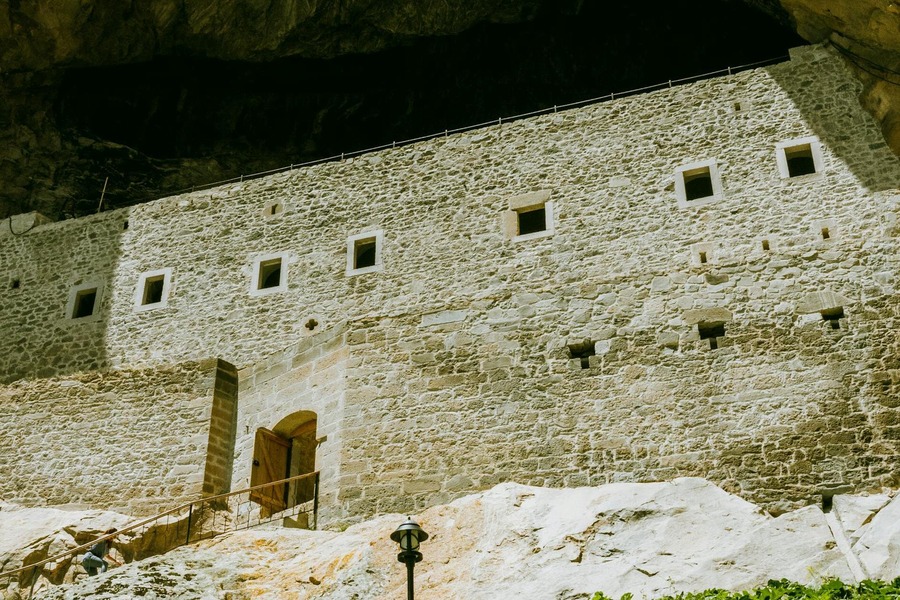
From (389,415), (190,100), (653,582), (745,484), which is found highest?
(190,100)

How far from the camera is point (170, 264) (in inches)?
815

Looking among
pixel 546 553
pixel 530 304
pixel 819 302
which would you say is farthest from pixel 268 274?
pixel 819 302

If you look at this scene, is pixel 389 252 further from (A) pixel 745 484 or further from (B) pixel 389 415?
(A) pixel 745 484

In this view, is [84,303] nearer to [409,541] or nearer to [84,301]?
[84,301]

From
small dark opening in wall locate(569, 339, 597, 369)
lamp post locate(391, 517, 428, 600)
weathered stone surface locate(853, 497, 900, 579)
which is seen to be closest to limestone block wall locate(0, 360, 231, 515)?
small dark opening in wall locate(569, 339, 597, 369)

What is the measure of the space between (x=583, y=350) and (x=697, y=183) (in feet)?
Answer: 15.5

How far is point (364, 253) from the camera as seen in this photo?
64.7 ft

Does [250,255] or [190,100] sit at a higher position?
[190,100]

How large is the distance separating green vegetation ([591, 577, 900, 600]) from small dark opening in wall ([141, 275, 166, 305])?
42.2 feet

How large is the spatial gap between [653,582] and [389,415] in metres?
4.97

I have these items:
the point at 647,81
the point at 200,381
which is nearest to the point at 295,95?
the point at 647,81

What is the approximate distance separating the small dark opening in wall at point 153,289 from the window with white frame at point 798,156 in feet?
36.3

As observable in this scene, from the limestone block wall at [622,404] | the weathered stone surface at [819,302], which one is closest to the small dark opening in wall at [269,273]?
the limestone block wall at [622,404]

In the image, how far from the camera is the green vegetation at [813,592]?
9.52m
